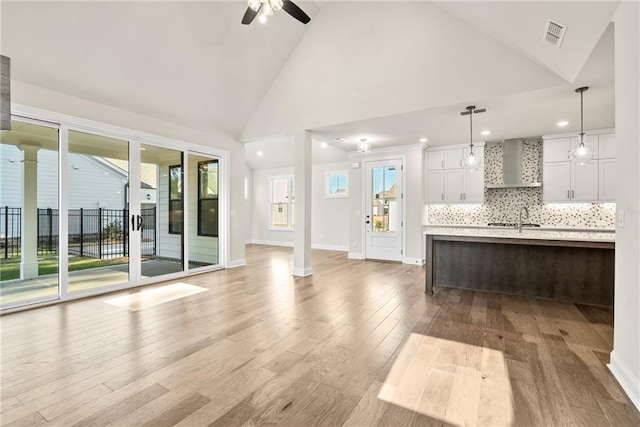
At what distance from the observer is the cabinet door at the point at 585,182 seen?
17.6 ft

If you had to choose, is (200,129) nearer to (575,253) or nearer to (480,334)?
(480,334)

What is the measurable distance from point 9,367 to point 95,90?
3296 millimetres

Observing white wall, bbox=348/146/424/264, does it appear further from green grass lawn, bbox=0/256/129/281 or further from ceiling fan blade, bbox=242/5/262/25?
green grass lawn, bbox=0/256/129/281

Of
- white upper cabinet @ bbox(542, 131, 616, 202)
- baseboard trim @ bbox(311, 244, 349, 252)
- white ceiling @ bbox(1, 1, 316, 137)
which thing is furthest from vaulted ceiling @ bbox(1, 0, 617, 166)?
baseboard trim @ bbox(311, 244, 349, 252)

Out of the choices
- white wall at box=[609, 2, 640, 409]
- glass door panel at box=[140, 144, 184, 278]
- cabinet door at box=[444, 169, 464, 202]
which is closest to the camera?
white wall at box=[609, 2, 640, 409]

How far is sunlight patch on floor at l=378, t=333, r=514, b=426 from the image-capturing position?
1.68 meters

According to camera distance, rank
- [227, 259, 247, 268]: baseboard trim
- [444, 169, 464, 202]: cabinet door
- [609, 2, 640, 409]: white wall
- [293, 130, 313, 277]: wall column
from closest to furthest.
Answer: [609, 2, 640, 409]: white wall → [293, 130, 313, 277]: wall column → [227, 259, 247, 268]: baseboard trim → [444, 169, 464, 202]: cabinet door

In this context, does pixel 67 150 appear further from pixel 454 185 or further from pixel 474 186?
pixel 474 186

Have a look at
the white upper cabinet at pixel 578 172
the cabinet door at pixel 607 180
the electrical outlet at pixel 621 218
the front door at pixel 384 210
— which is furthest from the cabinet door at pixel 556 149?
the electrical outlet at pixel 621 218

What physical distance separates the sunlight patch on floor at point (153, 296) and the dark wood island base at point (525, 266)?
3506mm

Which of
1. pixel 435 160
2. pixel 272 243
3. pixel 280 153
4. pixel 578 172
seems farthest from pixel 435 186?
pixel 272 243

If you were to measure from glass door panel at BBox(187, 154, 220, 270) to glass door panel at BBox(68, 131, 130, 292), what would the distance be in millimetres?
1275

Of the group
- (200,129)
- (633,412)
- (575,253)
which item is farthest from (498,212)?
(200,129)

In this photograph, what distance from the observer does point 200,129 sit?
214 inches
